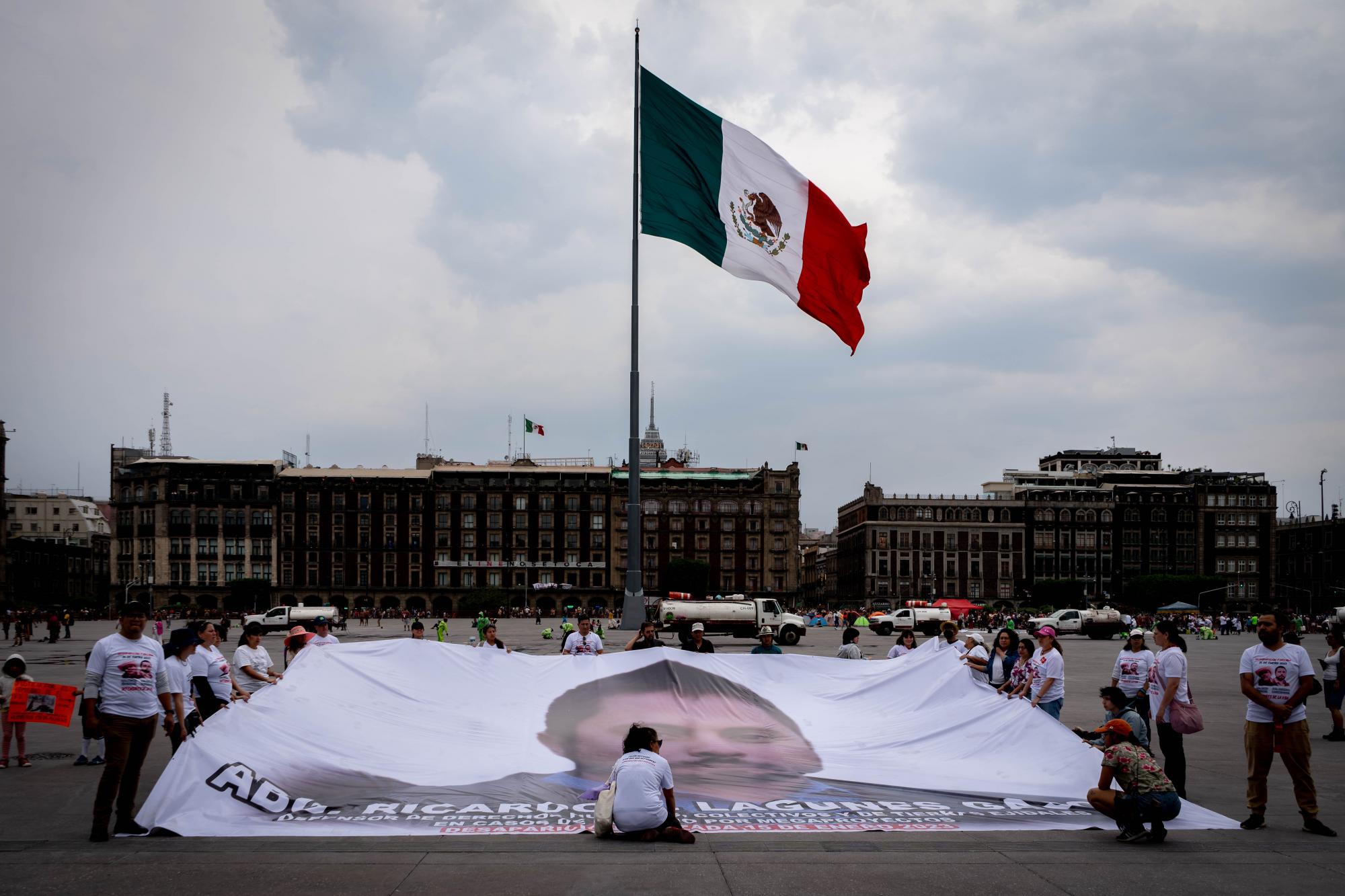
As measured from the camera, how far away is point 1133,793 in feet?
30.0

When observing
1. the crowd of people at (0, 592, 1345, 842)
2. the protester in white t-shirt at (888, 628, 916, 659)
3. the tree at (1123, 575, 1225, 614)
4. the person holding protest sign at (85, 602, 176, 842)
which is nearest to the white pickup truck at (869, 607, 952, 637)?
the protester in white t-shirt at (888, 628, 916, 659)

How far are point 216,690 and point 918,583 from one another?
12454 centimetres

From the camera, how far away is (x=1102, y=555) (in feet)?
440

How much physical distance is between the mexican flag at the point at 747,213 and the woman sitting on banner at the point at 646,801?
41.8ft

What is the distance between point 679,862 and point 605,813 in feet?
3.20

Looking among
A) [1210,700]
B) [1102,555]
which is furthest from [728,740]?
[1102,555]

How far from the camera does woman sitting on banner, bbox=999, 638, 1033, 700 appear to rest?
1350cm

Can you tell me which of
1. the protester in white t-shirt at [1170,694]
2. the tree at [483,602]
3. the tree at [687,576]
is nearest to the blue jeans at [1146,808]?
the protester in white t-shirt at [1170,694]

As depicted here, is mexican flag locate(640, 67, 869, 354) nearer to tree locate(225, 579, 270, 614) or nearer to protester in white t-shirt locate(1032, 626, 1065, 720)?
protester in white t-shirt locate(1032, 626, 1065, 720)

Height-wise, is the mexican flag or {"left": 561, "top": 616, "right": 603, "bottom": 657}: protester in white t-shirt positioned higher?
the mexican flag

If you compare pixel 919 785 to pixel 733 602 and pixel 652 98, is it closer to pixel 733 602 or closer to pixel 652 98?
pixel 652 98

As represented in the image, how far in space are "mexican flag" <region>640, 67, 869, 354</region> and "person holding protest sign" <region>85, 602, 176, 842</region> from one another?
45.0 feet

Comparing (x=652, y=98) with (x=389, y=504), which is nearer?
(x=652, y=98)

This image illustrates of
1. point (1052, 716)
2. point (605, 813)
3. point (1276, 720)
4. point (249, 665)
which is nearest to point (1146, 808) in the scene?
point (1276, 720)
